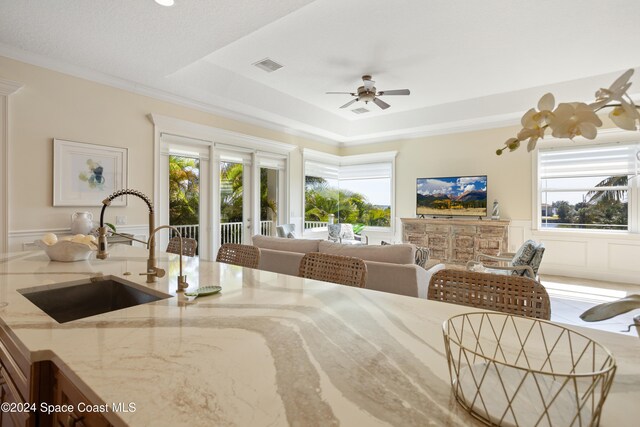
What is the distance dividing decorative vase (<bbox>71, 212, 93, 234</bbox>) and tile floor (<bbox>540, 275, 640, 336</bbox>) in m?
4.97

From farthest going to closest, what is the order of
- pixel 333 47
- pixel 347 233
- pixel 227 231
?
pixel 347 233
pixel 227 231
pixel 333 47

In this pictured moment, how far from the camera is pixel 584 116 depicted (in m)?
0.59

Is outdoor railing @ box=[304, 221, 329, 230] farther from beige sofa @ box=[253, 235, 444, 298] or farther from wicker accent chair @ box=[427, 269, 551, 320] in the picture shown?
wicker accent chair @ box=[427, 269, 551, 320]

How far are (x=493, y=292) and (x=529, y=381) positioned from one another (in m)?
0.67

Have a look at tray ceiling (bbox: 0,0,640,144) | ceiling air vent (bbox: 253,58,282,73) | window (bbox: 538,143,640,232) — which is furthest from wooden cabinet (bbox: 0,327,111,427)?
window (bbox: 538,143,640,232)

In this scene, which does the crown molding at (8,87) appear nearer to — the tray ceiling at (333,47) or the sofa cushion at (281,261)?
the tray ceiling at (333,47)

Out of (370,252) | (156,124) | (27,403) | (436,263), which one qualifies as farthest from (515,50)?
(27,403)

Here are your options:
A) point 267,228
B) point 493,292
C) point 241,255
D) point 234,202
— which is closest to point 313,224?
point 267,228

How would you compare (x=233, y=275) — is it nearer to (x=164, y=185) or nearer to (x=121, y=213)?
(x=121, y=213)

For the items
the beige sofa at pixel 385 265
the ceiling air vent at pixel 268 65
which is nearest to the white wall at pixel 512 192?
the beige sofa at pixel 385 265

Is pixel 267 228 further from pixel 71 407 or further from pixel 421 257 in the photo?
pixel 71 407

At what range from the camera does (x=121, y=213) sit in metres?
4.20

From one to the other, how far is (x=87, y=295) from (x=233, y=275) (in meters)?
0.67

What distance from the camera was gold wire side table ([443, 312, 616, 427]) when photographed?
509 millimetres
